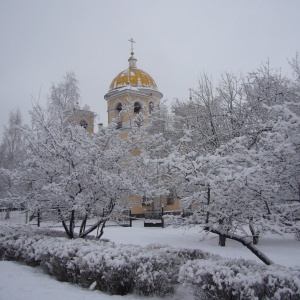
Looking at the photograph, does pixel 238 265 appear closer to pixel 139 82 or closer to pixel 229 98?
pixel 229 98

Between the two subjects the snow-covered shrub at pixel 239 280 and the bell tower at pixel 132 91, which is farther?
the bell tower at pixel 132 91

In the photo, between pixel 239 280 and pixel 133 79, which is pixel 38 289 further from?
pixel 133 79

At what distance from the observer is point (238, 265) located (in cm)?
487

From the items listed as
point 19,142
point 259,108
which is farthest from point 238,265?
point 19,142

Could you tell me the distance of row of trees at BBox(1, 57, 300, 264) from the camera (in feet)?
16.1

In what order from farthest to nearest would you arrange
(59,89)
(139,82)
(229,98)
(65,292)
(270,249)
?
(139,82)
(59,89)
(229,98)
(270,249)
(65,292)

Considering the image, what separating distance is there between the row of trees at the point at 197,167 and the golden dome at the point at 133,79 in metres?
11.7

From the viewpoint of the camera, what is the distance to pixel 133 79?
25.8 m

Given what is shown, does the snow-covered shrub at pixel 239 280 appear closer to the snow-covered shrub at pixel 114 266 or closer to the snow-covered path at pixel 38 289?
the snow-covered shrub at pixel 114 266

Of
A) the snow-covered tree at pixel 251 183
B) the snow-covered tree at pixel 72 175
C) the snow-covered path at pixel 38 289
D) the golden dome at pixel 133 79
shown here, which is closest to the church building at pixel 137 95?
the golden dome at pixel 133 79

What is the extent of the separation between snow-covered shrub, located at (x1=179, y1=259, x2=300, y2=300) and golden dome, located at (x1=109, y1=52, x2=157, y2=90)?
2161 centimetres

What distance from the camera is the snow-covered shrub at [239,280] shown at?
3912 millimetres

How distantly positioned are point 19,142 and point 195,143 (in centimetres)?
2502

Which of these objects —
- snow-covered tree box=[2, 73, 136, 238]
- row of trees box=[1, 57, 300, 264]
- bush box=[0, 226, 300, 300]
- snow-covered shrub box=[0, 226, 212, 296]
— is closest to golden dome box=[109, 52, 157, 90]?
row of trees box=[1, 57, 300, 264]
